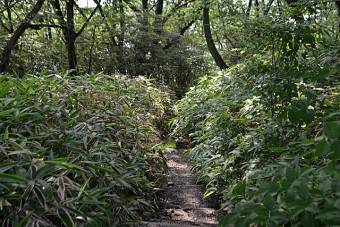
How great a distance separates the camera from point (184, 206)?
3330 millimetres

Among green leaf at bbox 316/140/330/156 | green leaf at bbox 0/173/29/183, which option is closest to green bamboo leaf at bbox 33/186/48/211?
green leaf at bbox 0/173/29/183

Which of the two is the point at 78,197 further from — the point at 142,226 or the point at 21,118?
the point at 21,118

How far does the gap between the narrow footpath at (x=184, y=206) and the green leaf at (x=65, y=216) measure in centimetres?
71

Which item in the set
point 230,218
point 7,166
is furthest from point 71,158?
point 230,218

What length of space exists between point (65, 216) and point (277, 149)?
1.28m

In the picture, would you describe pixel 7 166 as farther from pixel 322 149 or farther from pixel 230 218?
pixel 322 149

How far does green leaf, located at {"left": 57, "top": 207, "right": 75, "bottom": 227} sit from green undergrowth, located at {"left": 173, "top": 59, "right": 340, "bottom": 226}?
0.81 m

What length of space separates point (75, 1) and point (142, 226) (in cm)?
714

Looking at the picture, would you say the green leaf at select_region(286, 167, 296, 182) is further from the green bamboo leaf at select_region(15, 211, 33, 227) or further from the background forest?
the green bamboo leaf at select_region(15, 211, 33, 227)

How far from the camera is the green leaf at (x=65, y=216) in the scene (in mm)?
1736

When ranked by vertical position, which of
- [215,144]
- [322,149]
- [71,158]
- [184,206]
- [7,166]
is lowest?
[184,206]

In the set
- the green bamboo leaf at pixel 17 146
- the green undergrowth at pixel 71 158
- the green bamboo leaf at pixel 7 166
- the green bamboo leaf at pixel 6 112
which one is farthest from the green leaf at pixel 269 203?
the green bamboo leaf at pixel 6 112

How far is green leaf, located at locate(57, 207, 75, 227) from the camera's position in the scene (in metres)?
1.74

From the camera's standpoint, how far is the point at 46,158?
2.31 metres
